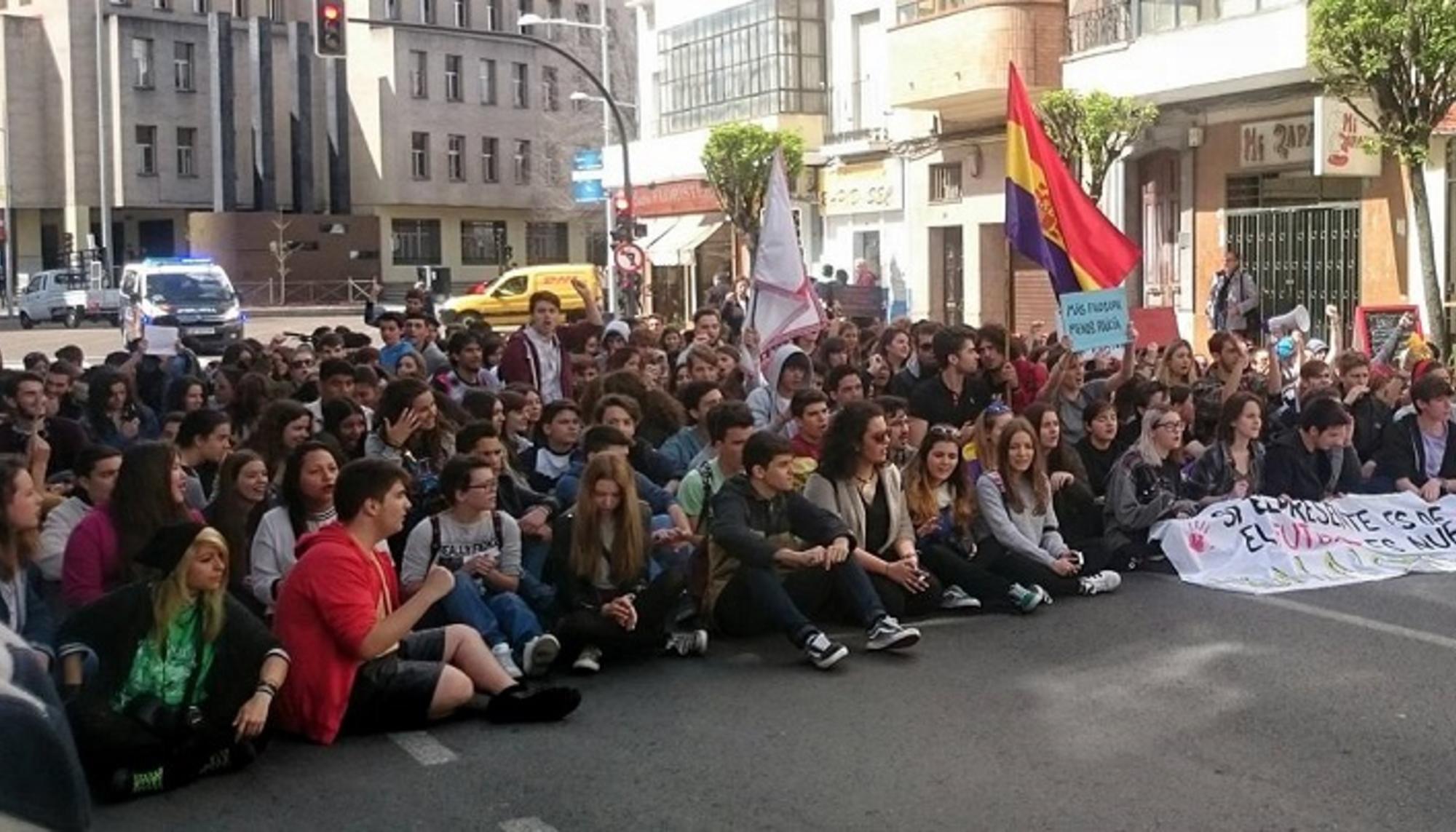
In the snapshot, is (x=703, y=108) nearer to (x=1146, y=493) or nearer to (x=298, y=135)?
(x=1146, y=493)

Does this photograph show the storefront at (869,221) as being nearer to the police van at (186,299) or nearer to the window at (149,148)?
the police van at (186,299)

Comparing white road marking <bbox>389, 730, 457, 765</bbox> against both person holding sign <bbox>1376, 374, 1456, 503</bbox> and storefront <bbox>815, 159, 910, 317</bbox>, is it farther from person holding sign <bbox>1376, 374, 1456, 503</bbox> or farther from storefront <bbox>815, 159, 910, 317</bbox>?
storefront <bbox>815, 159, 910, 317</bbox>

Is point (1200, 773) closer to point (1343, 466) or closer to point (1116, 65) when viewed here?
point (1343, 466)

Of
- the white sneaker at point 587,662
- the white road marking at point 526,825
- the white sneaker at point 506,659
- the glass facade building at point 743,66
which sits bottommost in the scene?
the white road marking at point 526,825

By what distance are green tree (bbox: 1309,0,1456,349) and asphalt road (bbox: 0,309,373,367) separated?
24.5 m

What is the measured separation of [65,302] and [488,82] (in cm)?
2478

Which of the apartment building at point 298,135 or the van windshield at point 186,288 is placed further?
the apartment building at point 298,135

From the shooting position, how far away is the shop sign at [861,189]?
117ft

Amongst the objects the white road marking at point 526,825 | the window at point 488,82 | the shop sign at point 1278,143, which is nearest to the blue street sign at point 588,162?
the shop sign at point 1278,143

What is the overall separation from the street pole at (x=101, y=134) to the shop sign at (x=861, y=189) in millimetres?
34723

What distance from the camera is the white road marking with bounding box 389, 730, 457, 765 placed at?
23.6 feet

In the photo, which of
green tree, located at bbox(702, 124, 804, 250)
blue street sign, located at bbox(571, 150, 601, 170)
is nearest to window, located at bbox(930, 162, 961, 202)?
green tree, located at bbox(702, 124, 804, 250)

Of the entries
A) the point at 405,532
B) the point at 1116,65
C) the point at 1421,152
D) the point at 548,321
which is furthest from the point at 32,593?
the point at 1116,65

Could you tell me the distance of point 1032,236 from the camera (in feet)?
42.0
